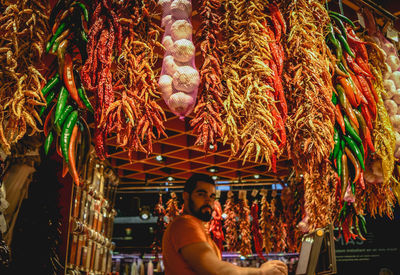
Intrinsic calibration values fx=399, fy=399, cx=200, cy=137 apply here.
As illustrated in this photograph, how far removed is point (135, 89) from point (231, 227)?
6.30 meters

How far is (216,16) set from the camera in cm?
251

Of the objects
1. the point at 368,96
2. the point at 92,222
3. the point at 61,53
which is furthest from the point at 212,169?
the point at 61,53

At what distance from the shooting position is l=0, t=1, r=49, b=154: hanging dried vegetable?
1.92 metres

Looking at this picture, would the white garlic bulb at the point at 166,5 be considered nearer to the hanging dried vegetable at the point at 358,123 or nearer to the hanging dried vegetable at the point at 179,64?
the hanging dried vegetable at the point at 179,64

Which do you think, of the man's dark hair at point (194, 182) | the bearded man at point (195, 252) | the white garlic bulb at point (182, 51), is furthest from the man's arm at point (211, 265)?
the white garlic bulb at point (182, 51)

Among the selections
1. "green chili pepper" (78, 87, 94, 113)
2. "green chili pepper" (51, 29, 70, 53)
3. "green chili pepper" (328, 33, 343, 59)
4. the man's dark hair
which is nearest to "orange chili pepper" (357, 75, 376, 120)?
"green chili pepper" (328, 33, 343, 59)

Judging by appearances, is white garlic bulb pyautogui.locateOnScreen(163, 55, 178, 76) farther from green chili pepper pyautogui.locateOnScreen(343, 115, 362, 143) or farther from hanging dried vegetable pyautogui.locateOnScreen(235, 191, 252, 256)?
hanging dried vegetable pyautogui.locateOnScreen(235, 191, 252, 256)

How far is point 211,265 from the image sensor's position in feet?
6.30

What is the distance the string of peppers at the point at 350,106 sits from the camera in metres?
2.71

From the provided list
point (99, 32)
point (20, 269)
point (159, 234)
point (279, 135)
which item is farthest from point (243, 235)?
point (99, 32)

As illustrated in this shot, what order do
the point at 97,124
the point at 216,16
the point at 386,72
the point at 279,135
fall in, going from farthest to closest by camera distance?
the point at 386,72
the point at 216,16
the point at 279,135
the point at 97,124

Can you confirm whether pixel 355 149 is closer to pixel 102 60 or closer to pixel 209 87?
pixel 209 87

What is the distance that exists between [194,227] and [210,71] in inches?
35.1

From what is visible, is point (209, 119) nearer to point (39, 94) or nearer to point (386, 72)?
point (39, 94)
